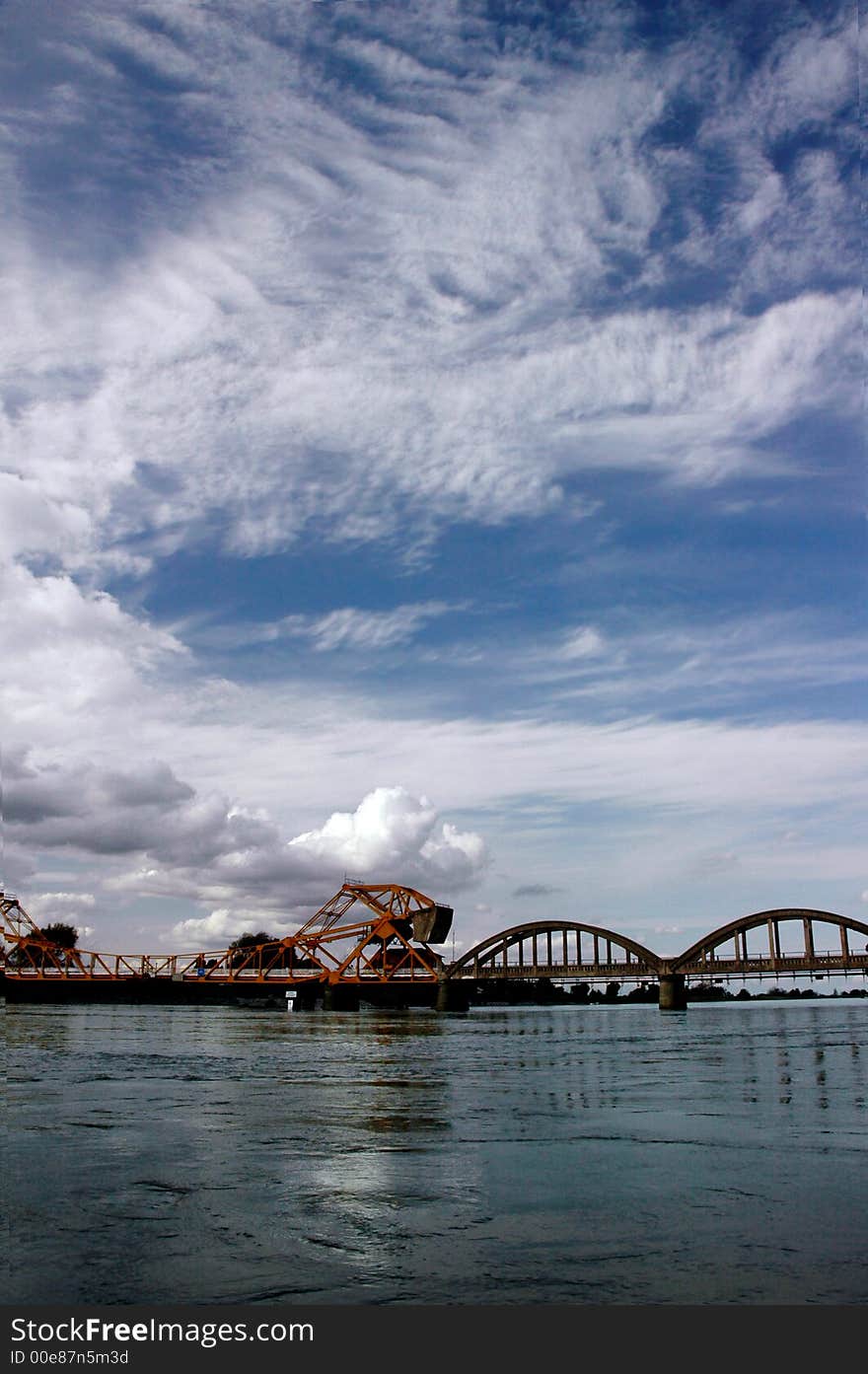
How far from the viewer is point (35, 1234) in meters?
9.89

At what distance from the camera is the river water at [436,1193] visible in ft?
27.0

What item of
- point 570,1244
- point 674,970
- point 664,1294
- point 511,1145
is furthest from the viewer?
point 674,970

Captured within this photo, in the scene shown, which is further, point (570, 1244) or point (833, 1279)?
point (570, 1244)

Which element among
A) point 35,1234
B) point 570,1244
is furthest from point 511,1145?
point 35,1234

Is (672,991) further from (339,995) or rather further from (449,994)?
(339,995)

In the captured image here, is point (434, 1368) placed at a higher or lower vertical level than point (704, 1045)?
higher

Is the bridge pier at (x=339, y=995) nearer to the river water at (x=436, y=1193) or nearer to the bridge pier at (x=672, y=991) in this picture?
the bridge pier at (x=672, y=991)

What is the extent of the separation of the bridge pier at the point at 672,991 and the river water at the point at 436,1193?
126080 mm

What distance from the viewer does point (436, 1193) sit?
11805mm

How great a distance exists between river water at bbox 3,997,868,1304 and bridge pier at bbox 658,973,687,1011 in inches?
4964

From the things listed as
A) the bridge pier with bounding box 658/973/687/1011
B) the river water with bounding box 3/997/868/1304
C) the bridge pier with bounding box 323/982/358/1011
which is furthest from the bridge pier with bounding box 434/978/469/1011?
the river water with bounding box 3/997/868/1304

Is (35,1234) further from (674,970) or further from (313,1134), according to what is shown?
(674,970)

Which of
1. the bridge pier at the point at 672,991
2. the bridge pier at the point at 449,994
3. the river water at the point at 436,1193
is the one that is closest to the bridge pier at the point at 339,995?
the bridge pier at the point at 449,994

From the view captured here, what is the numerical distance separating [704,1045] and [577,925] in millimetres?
113719
